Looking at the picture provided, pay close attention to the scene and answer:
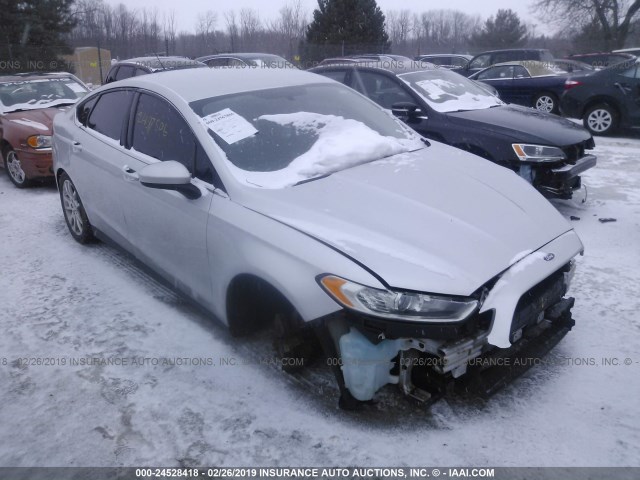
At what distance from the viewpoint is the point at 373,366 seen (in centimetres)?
239

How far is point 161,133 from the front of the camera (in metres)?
3.44

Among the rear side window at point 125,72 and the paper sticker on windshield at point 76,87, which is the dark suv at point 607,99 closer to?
the paper sticker on windshield at point 76,87

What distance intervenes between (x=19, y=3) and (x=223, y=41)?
24665mm

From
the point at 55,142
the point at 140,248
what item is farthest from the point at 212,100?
the point at 55,142

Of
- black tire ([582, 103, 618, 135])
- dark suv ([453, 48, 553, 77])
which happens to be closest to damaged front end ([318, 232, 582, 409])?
black tire ([582, 103, 618, 135])

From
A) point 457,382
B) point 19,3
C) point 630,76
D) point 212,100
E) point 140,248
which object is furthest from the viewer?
point 19,3

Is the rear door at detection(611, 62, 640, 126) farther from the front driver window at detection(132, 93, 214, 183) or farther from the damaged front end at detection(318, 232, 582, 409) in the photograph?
the front driver window at detection(132, 93, 214, 183)

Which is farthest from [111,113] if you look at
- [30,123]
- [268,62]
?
[268,62]

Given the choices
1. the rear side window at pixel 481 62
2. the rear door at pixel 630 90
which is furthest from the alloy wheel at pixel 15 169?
the rear side window at pixel 481 62

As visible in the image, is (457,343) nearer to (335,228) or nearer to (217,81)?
(335,228)

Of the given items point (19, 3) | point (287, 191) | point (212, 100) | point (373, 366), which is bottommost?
point (373, 366)

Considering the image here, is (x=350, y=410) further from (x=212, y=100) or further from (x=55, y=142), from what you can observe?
(x=55, y=142)

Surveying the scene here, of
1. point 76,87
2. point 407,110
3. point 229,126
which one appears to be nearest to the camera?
point 229,126

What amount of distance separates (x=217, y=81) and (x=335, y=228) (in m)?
1.69
